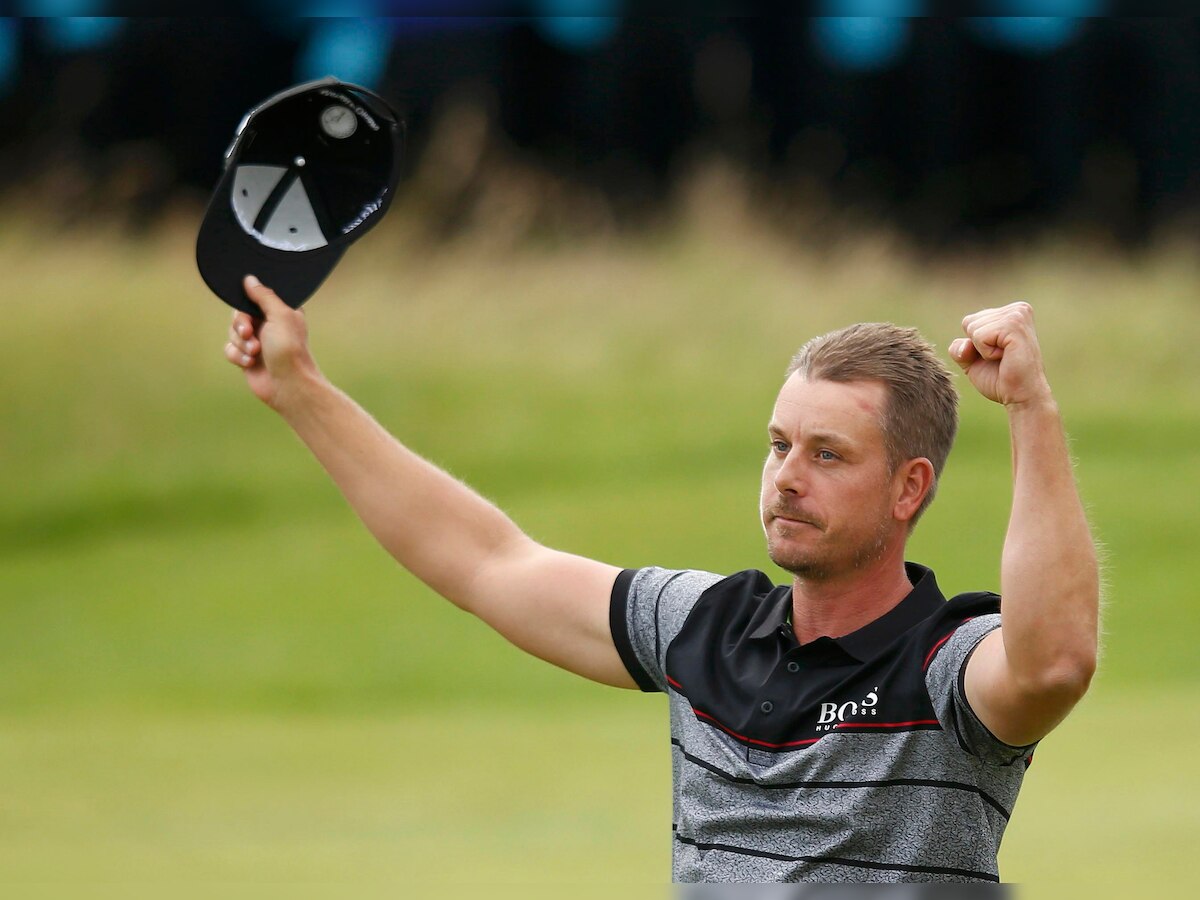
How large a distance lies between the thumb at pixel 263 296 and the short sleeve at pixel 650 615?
571mm

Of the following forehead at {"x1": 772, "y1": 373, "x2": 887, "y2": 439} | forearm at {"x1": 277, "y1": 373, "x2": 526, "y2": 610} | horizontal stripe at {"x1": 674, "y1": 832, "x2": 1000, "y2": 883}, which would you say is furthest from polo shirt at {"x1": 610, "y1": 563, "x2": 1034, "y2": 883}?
forearm at {"x1": 277, "y1": 373, "x2": 526, "y2": 610}

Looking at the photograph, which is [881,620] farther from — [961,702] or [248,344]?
[248,344]

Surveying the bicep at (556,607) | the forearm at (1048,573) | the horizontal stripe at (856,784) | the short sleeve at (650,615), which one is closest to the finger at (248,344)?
the bicep at (556,607)

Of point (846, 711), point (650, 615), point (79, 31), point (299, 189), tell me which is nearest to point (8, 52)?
point (79, 31)

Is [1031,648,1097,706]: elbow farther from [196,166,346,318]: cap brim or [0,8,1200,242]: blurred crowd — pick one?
[0,8,1200,242]: blurred crowd

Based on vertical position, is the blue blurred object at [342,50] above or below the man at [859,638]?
above

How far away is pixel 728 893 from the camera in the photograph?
1913mm

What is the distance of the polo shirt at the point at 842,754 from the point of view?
6.12 feet

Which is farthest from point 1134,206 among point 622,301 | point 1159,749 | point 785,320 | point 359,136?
point 359,136

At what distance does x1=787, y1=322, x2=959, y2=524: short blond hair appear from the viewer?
1.98 metres

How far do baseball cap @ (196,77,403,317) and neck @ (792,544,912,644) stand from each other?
79 centimetres

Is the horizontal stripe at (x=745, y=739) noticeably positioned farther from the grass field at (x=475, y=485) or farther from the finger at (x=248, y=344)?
the grass field at (x=475, y=485)

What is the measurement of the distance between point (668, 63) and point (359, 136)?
362 inches

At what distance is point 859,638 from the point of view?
1.99m
